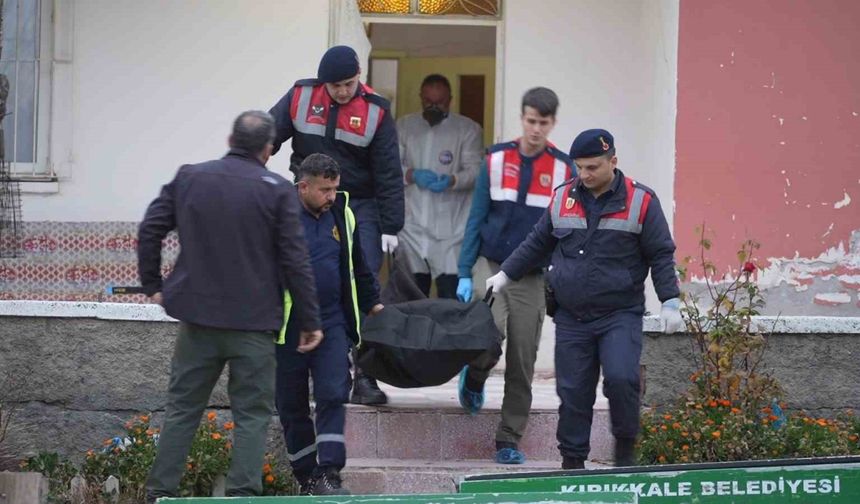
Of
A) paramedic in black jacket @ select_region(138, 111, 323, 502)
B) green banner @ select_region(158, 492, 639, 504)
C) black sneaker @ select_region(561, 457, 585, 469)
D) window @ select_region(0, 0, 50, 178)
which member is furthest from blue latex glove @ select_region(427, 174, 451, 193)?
green banner @ select_region(158, 492, 639, 504)

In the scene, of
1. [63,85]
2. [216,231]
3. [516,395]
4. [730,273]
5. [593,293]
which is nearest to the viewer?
[216,231]

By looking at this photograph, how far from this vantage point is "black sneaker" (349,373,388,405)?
8.32m

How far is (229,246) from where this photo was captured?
253 inches

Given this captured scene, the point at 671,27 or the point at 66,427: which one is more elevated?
the point at 671,27

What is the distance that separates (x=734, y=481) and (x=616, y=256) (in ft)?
5.59

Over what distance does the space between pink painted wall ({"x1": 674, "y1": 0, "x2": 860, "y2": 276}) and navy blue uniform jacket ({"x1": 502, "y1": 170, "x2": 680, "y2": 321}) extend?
2.68 m

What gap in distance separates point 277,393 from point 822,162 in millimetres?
4388

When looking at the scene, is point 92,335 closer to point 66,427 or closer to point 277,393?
point 66,427

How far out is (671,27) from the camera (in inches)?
399

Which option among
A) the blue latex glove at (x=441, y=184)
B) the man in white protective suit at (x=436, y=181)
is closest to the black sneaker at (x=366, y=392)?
the man in white protective suit at (x=436, y=181)

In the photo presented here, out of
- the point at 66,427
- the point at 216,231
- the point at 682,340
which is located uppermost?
the point at 216,231

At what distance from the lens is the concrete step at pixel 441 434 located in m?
8.17

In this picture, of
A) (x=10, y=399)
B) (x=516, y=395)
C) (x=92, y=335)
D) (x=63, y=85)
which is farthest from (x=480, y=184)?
(x=63, y=85)

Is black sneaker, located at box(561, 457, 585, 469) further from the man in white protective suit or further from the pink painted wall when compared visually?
the man in white protective suit
